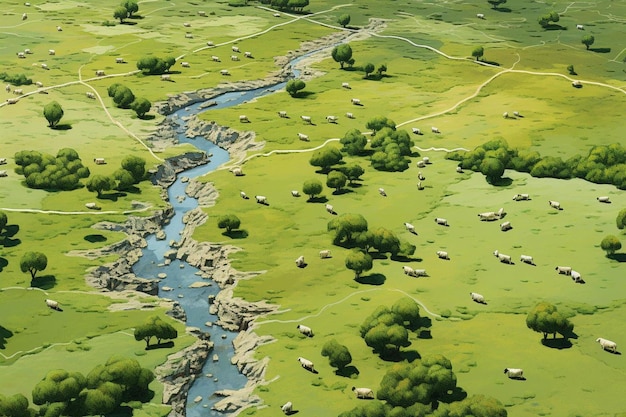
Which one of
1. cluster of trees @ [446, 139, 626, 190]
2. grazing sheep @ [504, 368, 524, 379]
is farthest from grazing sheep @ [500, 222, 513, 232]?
grazing sheep @ [504, 368, 524, 379]

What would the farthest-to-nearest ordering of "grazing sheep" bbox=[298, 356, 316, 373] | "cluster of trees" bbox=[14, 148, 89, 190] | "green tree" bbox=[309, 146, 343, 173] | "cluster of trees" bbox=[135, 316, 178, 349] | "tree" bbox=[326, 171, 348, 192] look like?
"green tree" bbox=[309, 146, 343, 173] → "tree" bbox=[326, 171, 348, 192] → "cluster of trees" bbox=[14, 148, 89, 190] → "cluster of trees" bbox=[135, 316, 178, 349] → "grazing sheep" bbox=[298, 356, 316, 373]

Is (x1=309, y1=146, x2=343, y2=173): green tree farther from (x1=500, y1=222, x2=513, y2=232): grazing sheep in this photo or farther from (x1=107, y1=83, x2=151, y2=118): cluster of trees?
(x1=107, y1=83, x2=151, y2=118): cluster of trees

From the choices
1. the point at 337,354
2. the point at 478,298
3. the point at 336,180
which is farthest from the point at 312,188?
the point at 337,354

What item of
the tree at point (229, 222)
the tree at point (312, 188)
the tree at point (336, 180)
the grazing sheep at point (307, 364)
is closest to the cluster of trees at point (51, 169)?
the tree at point (229, 222)

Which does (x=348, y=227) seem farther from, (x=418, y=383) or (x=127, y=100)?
(x=127, y=100)

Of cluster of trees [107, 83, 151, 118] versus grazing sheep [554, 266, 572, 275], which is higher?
grazing sheep [554, 266, 572, 275]

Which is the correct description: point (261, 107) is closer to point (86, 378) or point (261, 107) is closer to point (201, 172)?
point (201, 172)
